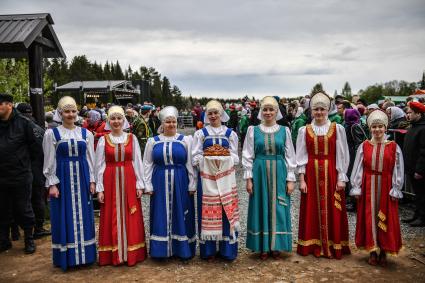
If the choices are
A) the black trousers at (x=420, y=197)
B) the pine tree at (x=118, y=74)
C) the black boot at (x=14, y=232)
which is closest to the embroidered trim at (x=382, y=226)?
the black trousers at (x=420, y=197)

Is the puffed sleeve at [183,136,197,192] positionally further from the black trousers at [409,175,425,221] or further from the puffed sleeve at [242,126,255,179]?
the black trousers at [409,175,425,221]

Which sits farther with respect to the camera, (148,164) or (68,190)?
(148,164)

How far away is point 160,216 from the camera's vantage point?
4742 mm

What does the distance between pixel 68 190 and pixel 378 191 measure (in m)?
3.78

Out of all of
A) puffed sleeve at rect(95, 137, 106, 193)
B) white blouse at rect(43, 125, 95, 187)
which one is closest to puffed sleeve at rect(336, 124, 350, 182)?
puffed sleeve at rect(95, 137, 106, 193)

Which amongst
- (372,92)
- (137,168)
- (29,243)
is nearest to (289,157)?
(137,168)

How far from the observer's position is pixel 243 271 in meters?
4.54

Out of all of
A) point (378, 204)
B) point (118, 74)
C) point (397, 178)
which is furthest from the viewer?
point (118, 74)

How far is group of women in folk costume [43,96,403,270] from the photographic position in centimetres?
462

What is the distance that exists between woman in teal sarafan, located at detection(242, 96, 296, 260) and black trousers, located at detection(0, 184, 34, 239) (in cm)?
310

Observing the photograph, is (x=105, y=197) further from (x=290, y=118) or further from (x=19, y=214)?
(x=290, y=118)

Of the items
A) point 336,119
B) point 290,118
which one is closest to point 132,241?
point 336,119

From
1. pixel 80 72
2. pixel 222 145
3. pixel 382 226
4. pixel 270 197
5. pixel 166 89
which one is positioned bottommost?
pixel 382 226

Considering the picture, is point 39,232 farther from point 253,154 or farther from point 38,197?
point 253,154
